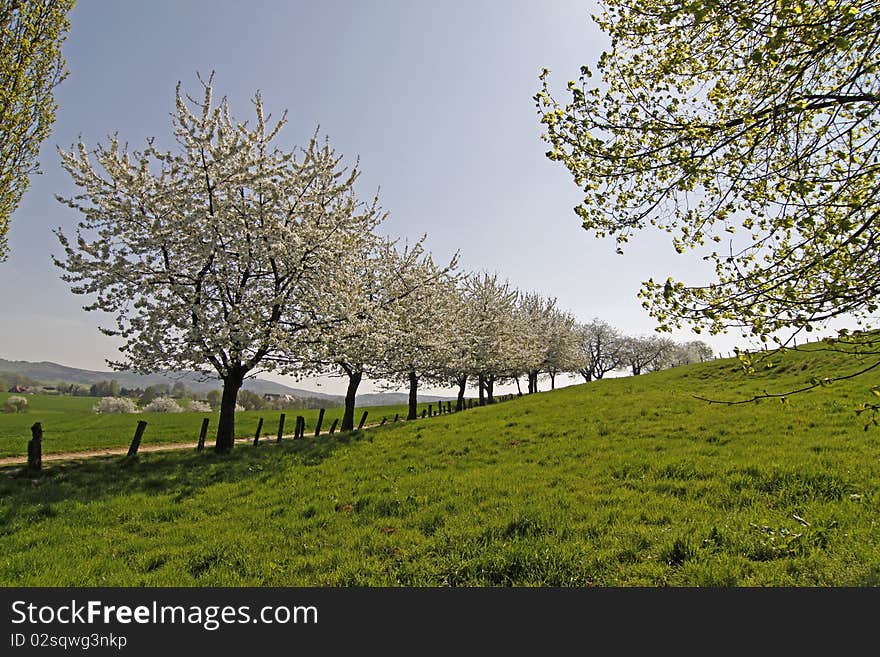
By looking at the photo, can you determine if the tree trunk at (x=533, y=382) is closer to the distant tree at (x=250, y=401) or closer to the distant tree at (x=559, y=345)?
the distant tree at (x=559, y=345)

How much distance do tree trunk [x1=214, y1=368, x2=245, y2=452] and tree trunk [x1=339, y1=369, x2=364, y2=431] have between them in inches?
344

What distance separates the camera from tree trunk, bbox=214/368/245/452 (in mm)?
20703

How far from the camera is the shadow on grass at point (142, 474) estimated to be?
13102 millimetres

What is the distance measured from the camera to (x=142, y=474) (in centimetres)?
1652

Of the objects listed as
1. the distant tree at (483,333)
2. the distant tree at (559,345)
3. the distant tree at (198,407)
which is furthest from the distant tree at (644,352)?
the distant tree at (198,407)

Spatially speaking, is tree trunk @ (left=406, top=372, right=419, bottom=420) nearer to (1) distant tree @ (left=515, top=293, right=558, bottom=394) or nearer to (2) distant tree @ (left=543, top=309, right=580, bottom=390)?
(1) distant tree @ (left=515, top=293, right=558, bottom=394)

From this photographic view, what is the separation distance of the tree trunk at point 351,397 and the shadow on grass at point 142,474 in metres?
7.94

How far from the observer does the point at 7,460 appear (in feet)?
63.9

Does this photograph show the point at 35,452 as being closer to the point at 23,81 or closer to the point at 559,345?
the point at 23,81

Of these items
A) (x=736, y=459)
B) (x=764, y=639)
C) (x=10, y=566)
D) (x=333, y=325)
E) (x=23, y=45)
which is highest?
(x=23, y=45)

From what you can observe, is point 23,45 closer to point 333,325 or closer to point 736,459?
point 333,325

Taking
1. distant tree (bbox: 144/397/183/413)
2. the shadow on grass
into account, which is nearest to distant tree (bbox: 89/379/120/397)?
distant tree (bbox: 144/397/183/413)

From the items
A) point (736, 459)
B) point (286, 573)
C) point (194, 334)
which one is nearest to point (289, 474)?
point (194, 334)

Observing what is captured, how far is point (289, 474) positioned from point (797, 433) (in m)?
15.7
